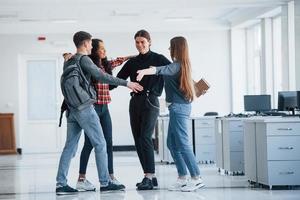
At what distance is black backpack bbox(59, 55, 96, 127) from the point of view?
679cm

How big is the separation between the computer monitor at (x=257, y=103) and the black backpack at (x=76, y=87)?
168 inches

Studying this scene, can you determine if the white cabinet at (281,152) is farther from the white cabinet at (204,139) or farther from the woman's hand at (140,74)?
the white cabinet at (204,139)

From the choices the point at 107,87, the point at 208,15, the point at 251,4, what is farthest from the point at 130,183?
the point at 208,15

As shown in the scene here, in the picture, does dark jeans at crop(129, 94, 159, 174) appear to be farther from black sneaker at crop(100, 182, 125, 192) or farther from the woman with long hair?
black sneaker at crop(100, 182, 125, 192)

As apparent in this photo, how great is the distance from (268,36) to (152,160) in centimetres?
788

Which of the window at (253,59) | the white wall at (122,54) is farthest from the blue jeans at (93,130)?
the white wall at (122,54)

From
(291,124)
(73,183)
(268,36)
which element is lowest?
(73,183)

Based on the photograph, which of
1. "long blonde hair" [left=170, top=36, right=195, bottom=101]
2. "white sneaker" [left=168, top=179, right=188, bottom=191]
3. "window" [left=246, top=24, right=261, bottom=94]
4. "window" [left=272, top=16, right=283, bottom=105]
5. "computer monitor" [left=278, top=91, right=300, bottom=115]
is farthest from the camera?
"window" [left=246, top=24, right=261, bottom=94]

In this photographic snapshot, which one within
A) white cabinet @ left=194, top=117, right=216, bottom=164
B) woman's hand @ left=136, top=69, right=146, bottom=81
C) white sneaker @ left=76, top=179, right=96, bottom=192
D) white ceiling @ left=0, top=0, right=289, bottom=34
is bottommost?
white sneaker @ left=76, top=179, right=96, bottom=192

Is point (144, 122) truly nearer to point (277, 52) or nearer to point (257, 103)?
point (257, 103)

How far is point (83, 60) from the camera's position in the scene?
684cm

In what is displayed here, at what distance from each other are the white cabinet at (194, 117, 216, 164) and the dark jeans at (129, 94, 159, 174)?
13.5 ft

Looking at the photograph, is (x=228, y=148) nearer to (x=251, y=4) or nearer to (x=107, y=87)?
(x=107, y=87)

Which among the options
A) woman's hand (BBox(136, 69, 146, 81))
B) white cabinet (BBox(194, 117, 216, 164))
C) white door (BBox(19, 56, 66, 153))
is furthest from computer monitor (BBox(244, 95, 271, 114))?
white door (BBox(19, 56, 66, 153))
